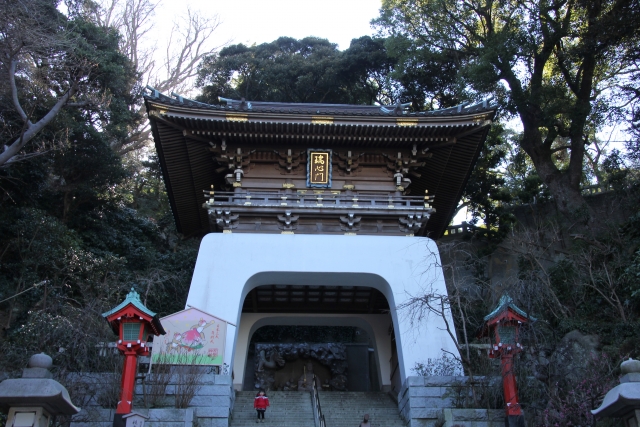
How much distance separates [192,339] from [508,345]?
258 inches

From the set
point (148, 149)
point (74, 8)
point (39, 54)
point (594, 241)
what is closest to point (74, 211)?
point (39, 54)

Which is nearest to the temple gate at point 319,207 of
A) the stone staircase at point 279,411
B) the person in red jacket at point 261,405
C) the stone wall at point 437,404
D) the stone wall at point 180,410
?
the stone wall at point 437,404

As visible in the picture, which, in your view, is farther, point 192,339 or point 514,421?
point 192,339

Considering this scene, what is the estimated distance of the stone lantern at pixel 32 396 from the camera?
7852 millimetres

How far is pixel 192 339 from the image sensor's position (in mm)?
12891

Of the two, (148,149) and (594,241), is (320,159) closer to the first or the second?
(594,241)

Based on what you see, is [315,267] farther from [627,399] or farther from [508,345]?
[627,399]

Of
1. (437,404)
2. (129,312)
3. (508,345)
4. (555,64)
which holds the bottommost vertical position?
(437,404)

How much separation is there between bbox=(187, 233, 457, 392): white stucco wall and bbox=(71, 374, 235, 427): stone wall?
→ 7.06 feet

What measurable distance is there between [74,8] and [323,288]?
14.1m

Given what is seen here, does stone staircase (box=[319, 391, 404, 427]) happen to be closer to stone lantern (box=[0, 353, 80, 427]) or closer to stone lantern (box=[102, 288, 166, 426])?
stone lantern (box=[102, 288, 166, 426])

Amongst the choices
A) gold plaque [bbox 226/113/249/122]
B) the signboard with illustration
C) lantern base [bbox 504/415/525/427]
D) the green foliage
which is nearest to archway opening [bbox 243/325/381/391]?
the green foliage

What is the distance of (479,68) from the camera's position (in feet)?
71.7

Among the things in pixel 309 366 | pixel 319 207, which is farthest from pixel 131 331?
pixel 309 366
